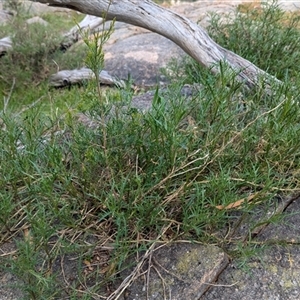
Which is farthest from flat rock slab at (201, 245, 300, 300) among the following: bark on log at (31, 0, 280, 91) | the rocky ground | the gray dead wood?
the gray dead wood

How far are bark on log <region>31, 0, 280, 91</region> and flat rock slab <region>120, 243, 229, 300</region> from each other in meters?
1.62

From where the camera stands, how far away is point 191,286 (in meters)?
1.70

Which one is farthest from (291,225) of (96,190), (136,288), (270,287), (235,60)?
(235,60)

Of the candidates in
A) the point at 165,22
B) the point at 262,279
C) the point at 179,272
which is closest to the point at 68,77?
the point at 165,22

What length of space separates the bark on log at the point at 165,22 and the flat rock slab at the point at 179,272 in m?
1.62

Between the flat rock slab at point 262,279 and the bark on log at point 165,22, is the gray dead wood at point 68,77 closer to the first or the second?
the bark on log at point 165,22

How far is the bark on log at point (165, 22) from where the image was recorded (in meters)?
3.16

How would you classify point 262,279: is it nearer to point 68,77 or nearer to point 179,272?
point 179,272

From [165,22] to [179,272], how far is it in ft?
6.80

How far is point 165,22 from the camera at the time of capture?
3279 mm

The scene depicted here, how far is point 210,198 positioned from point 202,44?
175 centimetres

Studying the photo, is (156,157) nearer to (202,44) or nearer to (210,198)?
(210,198)

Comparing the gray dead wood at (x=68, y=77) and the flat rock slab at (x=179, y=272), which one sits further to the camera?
the gray dead wood at (x=68, y=77)

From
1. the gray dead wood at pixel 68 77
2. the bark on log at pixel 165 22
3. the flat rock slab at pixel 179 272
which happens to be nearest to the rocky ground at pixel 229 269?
the flat rock slab at pixel 179 272
